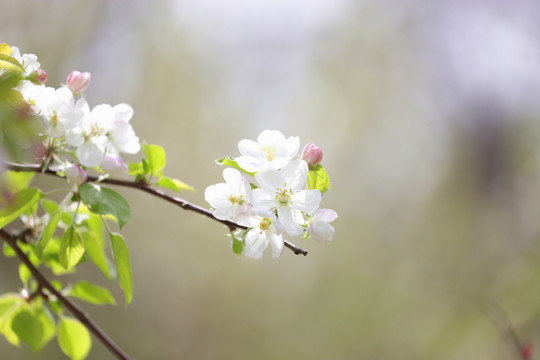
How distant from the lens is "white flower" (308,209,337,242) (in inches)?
16.7

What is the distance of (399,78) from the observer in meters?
3.45

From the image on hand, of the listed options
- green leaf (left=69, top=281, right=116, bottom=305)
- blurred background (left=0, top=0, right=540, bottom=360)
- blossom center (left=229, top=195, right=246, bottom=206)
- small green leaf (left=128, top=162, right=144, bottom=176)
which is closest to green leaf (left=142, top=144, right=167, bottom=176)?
small green leaf (left=128, top=162, right=144, bottom=176)

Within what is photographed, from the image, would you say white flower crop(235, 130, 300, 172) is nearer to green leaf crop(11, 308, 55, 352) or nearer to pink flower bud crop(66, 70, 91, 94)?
pink flower bud crop(66, 70, 91, 94)

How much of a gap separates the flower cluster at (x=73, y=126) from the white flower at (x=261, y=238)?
0.17 m

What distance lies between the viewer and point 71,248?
19.6 inches

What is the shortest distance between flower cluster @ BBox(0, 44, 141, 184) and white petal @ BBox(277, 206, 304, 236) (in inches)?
7.5

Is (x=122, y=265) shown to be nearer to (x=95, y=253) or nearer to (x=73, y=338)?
(x=95, y=253)

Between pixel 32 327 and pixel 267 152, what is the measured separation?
0.45m

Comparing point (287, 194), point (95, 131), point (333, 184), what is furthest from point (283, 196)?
point (333, 184)

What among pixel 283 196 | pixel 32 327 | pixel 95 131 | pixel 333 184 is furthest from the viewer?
pixel 333 184

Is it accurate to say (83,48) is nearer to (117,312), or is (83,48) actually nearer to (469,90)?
(117,312)

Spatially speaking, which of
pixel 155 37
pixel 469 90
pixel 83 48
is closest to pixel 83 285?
pixel 83 48

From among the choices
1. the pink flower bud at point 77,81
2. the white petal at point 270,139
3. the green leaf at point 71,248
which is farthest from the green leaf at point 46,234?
the white petal at point 270,139

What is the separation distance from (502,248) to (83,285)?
3042mm
